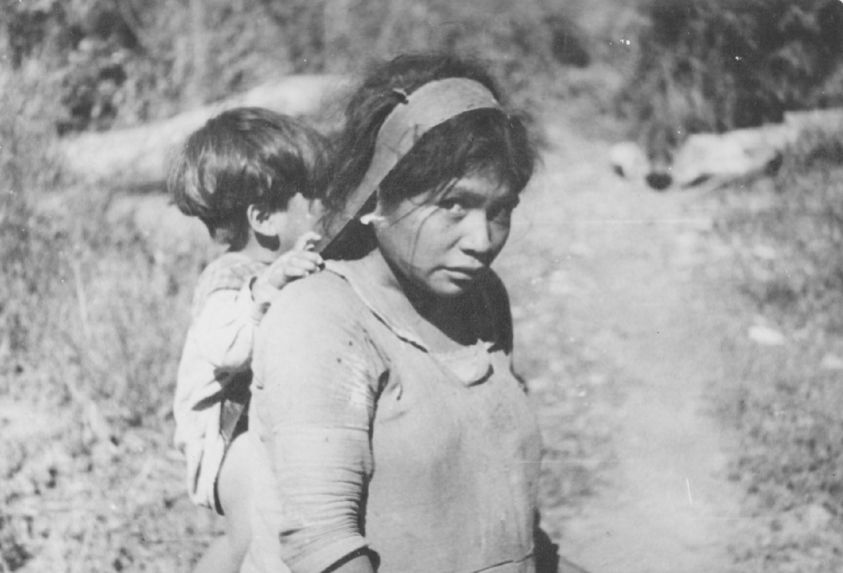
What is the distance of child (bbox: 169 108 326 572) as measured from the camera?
233 cm

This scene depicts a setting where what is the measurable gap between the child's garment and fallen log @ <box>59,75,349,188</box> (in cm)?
205

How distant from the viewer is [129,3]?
5023 mm

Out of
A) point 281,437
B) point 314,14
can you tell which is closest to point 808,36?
point 314,14

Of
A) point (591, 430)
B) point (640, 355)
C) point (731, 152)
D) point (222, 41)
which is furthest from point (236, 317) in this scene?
point (731, 152)

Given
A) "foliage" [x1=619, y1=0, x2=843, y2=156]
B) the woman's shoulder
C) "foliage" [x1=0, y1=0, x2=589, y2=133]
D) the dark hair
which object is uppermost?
the dark hair

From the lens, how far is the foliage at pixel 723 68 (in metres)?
4.96

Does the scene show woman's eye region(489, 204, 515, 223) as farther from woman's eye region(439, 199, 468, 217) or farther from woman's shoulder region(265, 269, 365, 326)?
woman's shoulder region(265, 269, 365, 326)

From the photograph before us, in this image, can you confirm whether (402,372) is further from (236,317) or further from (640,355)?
(640,355)

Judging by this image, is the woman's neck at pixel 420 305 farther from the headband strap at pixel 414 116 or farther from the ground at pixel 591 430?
the ground at pixel 591 430

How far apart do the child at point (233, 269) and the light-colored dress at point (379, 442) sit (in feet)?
0.82

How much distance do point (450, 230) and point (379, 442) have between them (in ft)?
1.17

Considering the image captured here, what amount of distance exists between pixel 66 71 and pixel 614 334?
2.55m

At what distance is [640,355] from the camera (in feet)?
14.1

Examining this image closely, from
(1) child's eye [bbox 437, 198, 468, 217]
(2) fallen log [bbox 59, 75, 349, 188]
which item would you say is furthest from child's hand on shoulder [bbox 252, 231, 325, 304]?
(2) fallen log [bbox 59, 75, 349, 188]
